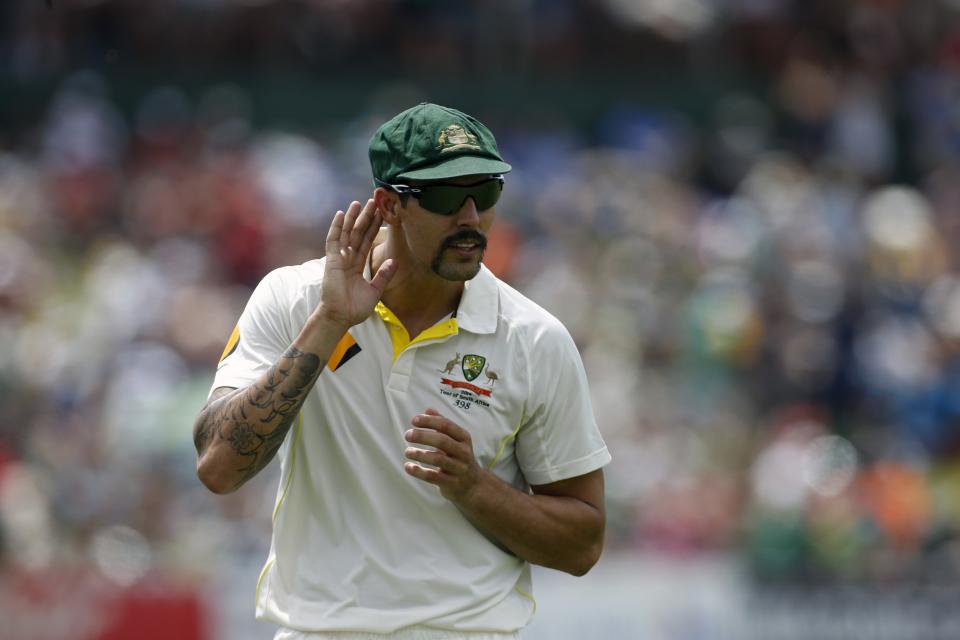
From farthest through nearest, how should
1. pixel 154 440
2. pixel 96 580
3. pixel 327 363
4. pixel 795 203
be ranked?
pixel 795 203
pixel 154 440
pixel 96 580
pixel 327 363

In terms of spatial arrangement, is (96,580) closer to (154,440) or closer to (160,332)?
(154,440)

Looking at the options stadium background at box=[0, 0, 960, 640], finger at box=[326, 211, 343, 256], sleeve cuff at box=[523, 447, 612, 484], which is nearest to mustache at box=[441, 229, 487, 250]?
finger at box=[326, 211, 343, 256]

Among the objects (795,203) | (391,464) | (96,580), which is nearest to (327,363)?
(391,464)

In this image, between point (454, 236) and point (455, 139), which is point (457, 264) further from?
point (455, 139)

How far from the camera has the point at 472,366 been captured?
14.5 feet

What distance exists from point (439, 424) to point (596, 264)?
30.4 ft

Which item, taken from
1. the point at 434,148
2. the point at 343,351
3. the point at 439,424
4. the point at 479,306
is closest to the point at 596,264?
the point at 479,306

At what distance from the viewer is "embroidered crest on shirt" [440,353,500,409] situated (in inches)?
172

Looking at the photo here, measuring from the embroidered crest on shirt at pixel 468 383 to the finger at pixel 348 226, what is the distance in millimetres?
460

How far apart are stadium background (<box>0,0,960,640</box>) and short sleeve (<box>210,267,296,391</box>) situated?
5.93 metres

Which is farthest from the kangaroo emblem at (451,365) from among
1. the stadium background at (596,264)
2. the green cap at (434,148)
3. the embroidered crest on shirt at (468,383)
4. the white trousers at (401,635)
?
the stadium background at (596,264)

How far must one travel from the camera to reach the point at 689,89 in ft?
51.2

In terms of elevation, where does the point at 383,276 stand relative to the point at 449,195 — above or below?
below

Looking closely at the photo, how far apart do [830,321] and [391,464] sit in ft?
28.3
